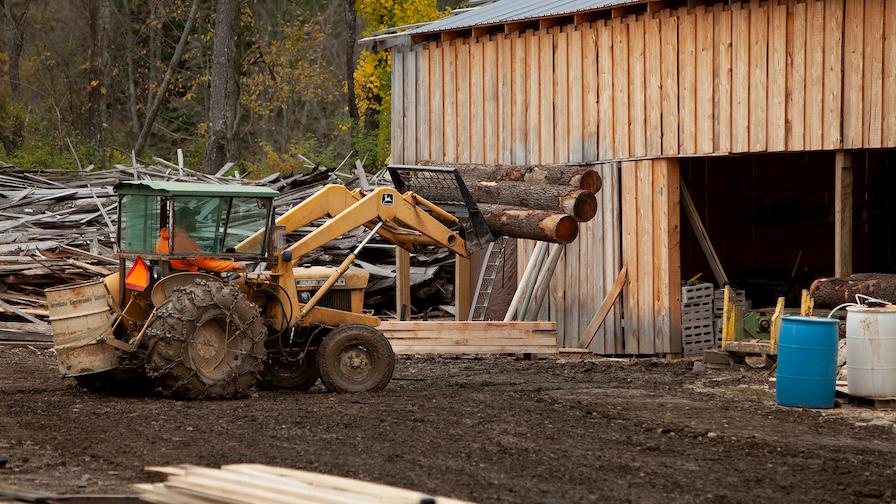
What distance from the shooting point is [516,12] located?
21.3 metres

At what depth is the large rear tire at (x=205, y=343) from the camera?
503 inches

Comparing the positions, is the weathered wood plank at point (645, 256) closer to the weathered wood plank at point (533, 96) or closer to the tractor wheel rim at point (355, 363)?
the weathered wood plank at point (533, 96)

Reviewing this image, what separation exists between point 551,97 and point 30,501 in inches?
534

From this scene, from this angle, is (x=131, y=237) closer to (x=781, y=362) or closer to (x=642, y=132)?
(x=781, y=362)

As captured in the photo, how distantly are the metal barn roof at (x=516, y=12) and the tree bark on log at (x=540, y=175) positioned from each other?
2759 millimetres

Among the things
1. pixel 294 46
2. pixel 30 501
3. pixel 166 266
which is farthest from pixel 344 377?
pixel 294 46

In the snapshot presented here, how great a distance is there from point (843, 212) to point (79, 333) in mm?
9668

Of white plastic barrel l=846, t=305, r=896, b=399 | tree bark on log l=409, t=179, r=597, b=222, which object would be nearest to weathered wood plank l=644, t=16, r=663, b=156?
tree bark on log l=409, t=179, r=597, b=222

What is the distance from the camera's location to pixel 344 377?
14234mm

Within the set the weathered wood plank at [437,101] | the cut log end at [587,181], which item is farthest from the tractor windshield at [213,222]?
the weathered wood plank at [437,101]

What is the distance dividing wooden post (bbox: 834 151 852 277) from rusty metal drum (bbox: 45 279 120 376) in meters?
9.23

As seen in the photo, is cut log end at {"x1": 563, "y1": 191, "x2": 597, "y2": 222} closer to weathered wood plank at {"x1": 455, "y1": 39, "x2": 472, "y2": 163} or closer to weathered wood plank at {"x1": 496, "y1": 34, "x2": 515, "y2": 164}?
weathered wood plank at {"x1": 496, "y1": 34, "x2": 515, "y2": 164}

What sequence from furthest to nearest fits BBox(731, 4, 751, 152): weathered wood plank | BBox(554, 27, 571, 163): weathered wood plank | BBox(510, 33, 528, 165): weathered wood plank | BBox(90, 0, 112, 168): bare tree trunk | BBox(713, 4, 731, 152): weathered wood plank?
BBox(90, 0, 112, 168): bare tree trunk
BBox(510, 33, 528, 165): weathered wood plank
BBox(554, 27, 571, 163): weathered wood plank
BBox(713, 4, 731, 152): weathered wood plank
BBox(731, 4, 751, 152): weathered wood plank

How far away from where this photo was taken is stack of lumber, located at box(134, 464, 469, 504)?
7.04m
